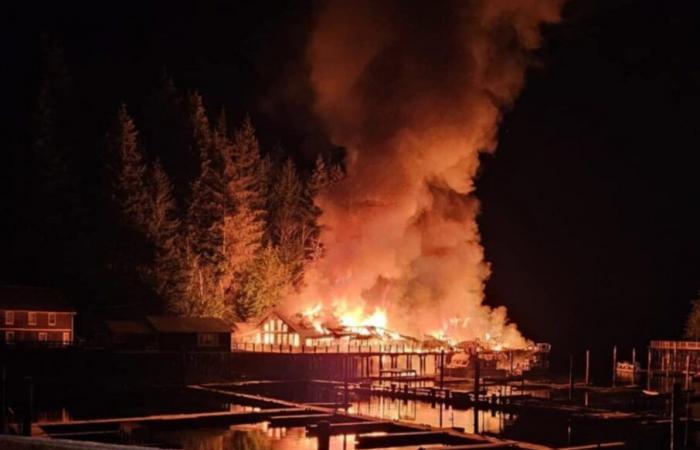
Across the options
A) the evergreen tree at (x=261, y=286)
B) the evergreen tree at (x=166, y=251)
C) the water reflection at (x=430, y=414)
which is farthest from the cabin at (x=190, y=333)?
the water reflection at (x=430, y=414)

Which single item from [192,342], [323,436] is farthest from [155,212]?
[323,436]

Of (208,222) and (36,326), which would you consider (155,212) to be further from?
(36,326)

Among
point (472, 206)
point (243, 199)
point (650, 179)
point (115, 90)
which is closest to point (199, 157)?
point (243, 199)

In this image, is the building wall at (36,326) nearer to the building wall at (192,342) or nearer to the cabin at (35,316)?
the cabin at (35,316)

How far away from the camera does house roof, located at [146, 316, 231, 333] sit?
58438mm

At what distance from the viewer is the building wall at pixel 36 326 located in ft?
188

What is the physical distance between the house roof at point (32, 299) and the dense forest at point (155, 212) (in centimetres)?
363

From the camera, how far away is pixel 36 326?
2296 inches

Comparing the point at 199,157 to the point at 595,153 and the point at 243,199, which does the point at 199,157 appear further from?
the point at 595,153

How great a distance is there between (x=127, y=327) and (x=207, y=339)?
500 centimetres

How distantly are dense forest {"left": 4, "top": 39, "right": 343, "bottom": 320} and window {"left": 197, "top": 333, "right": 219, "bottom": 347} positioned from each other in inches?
271

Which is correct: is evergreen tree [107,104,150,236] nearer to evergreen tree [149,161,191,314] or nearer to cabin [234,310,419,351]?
evergreen tree [149,161,191,314]

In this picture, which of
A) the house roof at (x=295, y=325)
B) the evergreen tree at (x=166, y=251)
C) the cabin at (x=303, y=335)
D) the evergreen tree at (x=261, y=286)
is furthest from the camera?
the evergreen tree at (x=261, y=286)

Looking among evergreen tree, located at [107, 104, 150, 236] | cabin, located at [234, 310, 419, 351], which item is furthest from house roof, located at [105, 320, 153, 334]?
evergreen tree, located at [107, 104, 150, 236]
